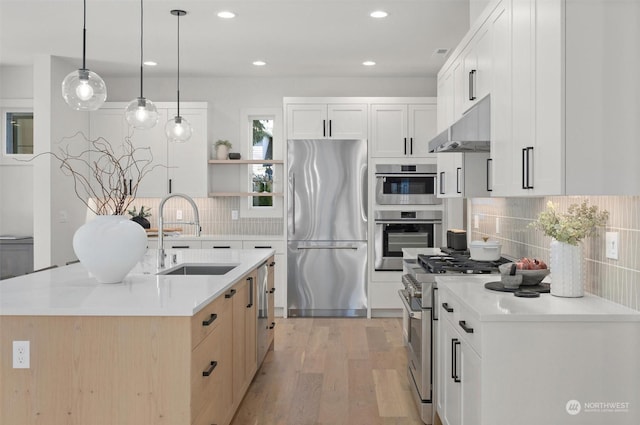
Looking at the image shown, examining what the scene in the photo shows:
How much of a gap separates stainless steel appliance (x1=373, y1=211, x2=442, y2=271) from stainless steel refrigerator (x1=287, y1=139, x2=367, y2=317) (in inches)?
6.9

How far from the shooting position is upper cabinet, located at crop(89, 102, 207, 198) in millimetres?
6867

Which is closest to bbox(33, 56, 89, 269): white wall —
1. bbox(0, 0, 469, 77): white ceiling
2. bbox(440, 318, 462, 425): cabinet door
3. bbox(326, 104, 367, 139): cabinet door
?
bbox(0, 0, 469, 77): white ceiling

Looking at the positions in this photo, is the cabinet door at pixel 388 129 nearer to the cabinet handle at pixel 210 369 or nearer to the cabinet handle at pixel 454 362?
the cabinet handle at pixel 454 362

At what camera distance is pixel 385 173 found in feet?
21.9

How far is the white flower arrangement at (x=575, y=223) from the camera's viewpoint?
103 inches

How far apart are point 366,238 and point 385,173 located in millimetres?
768

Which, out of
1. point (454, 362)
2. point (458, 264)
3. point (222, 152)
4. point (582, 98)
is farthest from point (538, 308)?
point (222, 152)

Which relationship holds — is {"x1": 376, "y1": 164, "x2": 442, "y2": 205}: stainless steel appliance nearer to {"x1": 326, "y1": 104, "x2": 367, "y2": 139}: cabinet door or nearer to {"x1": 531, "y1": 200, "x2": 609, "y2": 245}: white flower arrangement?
{"x1": 326, "y1": 104, "x2": 367, "y2": 139}: cabinet door

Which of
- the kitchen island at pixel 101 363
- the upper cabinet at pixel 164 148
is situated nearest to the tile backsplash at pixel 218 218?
the upper cabinet at pixel 164 148

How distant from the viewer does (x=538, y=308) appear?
94.4 inches

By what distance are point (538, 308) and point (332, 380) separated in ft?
7.44

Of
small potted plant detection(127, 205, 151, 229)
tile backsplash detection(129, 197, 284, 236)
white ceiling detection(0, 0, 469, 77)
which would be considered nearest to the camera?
white ceiling detection(0, 0, 469, 77)

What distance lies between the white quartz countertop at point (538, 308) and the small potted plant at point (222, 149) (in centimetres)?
452

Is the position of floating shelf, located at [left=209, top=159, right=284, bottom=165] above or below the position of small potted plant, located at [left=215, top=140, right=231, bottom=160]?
below
